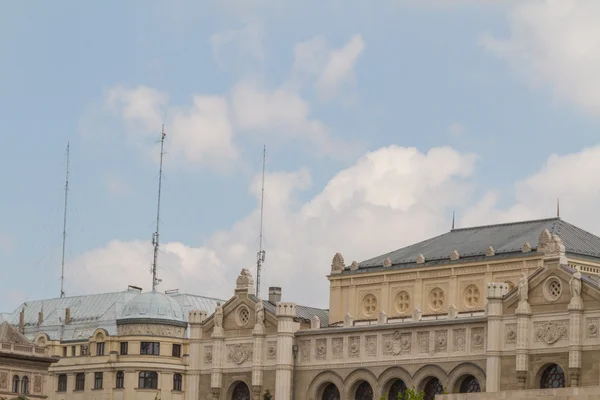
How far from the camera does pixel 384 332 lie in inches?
5768

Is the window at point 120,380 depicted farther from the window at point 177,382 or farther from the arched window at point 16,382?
the arched window at point 16,382

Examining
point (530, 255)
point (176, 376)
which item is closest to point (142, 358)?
point (176, 376)

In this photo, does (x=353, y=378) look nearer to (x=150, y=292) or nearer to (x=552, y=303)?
(x=552, y=303)

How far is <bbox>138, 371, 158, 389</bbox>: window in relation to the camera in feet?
566

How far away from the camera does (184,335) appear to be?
6954 inches

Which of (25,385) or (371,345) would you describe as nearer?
(371,345)

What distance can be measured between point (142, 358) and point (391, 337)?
3660 cm

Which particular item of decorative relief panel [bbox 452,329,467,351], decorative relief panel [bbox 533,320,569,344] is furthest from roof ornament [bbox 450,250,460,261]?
decorative relief panel [bbox 533,320,569,344]

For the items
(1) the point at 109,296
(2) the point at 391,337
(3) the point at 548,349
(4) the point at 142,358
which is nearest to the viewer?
(3) the point at 548,349

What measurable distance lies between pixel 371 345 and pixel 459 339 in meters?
9.98

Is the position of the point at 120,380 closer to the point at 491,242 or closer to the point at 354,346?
the point at 354,346

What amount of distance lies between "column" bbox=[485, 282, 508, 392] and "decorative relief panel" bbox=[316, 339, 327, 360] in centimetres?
1974

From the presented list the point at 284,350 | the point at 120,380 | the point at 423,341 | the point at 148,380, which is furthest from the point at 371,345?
the point at 120,380

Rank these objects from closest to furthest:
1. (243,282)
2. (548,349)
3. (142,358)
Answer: (548,349)
(243,282)
(142,358)
